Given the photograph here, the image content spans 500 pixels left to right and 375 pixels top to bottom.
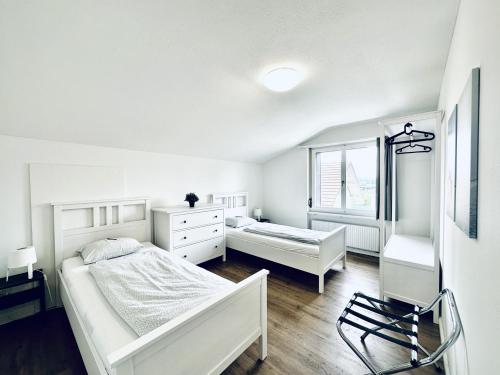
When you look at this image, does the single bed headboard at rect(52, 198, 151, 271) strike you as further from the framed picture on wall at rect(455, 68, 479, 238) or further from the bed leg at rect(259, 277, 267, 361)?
the framed picture on wall at rect(455, 68, 479, 238)

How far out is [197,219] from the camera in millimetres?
3133

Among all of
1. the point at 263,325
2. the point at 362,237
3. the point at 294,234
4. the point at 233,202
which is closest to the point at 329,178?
the point at 362,237

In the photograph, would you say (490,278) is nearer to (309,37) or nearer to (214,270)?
(309,37)

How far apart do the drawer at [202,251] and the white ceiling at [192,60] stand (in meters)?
1.57

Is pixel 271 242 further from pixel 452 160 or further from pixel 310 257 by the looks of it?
→ pixel 452 160

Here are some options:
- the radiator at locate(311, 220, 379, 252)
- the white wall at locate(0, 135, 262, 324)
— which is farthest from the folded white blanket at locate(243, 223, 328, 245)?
the white wall at locate(0, 135, 262, 324)

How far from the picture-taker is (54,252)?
225cm

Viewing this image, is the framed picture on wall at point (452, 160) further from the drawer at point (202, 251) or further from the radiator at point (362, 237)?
the drawer at point (202, 251)

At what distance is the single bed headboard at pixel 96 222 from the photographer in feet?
7.44

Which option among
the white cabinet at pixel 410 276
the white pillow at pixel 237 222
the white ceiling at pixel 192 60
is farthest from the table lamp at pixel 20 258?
the white cabinet at pixel 410 276

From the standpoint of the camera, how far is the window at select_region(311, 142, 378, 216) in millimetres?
3785

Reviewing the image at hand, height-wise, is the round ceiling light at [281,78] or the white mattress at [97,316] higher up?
the round ceiling light at [281,78]

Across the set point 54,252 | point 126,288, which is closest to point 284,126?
point 126,288

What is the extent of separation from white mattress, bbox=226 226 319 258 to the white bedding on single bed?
199cm
